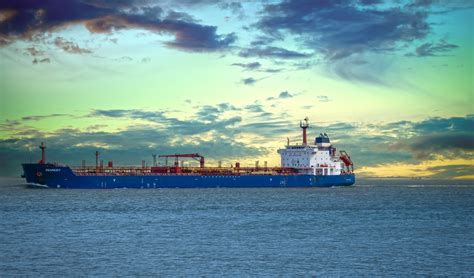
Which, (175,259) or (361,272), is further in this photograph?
(175,259)

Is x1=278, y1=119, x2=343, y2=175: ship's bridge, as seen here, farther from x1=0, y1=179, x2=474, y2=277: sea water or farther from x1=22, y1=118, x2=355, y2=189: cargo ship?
x1=0, y1=179, x2=474, y2=277: sea water

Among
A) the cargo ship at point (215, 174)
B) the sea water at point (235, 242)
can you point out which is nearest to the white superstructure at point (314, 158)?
the cargo ship at point (215, 174)

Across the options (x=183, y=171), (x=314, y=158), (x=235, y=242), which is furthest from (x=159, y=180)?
(x=235, y=242)

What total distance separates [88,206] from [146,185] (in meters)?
34.1

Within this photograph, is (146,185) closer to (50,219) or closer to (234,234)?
(50,219)

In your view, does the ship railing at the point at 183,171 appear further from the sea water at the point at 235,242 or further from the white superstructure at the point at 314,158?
the sea water at the point at 235,242

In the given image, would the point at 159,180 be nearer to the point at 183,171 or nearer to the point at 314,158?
the point at 183,171

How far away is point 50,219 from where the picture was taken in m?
51.0

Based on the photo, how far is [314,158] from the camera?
10469cm

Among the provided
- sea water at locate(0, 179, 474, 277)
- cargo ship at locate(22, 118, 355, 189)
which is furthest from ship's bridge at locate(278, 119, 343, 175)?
sea water at locate(0, 179, 474, 277)

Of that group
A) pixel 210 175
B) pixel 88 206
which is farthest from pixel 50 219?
pixel 210 175

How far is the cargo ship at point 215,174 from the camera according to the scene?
9262 centimetres

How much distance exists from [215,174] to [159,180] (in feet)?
30.2

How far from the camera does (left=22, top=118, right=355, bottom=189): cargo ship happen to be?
304 feet
